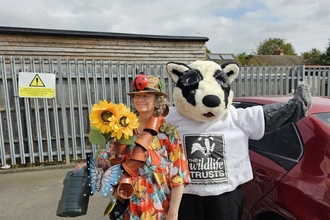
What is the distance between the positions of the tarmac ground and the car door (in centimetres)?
201

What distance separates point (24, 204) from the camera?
392 cm

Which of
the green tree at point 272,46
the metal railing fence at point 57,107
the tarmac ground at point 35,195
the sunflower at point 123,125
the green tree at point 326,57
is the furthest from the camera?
the green tree at point 272,46

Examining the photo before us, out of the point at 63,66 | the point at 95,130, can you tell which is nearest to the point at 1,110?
the point at 63,66

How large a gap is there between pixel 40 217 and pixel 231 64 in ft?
10.1

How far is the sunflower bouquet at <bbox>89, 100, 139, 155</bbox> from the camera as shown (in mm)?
1578

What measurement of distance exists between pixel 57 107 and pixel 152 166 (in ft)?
14.6

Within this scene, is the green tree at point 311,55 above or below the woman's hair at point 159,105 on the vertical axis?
above

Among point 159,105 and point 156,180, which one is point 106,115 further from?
point 156,180

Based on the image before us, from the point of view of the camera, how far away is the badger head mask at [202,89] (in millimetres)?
1789

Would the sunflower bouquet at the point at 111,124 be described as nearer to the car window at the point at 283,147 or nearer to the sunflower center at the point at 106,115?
the sunflower center at the point at 106,115

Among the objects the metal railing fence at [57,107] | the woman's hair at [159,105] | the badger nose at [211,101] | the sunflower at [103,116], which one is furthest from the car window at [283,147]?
the metal railing fence at [57,107]

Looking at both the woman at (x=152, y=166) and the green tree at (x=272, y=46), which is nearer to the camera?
the woman at (x=152, y=166)

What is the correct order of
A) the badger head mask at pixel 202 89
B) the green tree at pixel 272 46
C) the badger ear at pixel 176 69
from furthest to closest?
1. the green tree at pixel 272 46
2. the badger ear at pixel 176 69
3. the badger head mask at pixel 202 89

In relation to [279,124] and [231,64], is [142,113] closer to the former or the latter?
[231,64]
